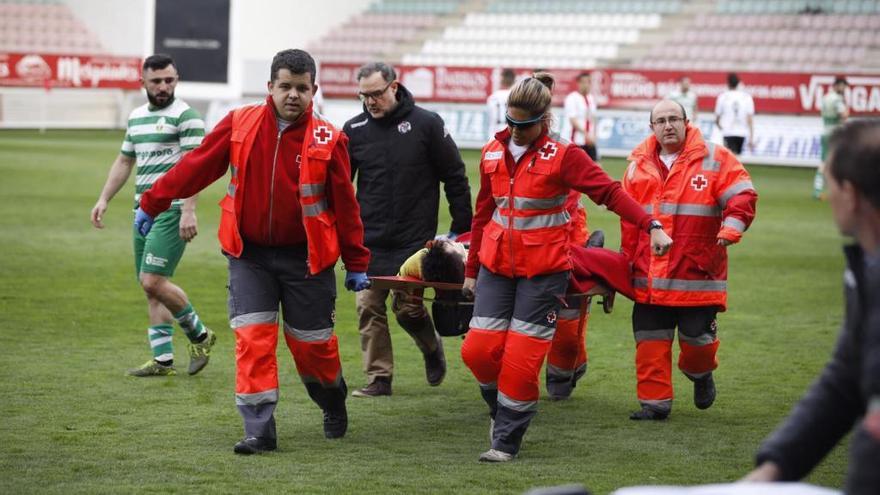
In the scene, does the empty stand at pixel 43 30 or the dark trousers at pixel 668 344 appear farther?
the empty stand at pixel 43 30

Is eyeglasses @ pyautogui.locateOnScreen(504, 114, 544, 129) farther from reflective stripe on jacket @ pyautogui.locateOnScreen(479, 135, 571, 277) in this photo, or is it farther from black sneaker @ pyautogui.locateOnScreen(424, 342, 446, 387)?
black sneaker @ pyautogui.locateOnScreen(424, 342, 446, 387)

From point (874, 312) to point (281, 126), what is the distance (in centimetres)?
436

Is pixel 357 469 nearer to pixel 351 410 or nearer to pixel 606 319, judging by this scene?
pixel 351 410

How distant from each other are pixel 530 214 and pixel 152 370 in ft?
10.6

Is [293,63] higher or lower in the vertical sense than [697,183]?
higher

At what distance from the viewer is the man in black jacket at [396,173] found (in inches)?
325

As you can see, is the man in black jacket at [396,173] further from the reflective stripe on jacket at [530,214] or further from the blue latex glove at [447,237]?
the reflective stripe on jacket at [530,214]

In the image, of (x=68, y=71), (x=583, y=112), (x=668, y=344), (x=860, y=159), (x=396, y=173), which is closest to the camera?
(x=860, y=159)

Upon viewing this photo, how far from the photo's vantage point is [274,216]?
671 centimetres

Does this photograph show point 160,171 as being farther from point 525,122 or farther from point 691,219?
point 691,219

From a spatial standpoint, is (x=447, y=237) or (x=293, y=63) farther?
(x=447, y=237)

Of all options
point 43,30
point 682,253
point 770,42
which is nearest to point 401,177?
point 682,253

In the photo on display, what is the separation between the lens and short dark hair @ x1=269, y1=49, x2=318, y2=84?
6.66m

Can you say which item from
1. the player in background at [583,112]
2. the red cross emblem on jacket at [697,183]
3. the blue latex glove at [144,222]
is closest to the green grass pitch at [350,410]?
the blue latex glove at [144,222]
